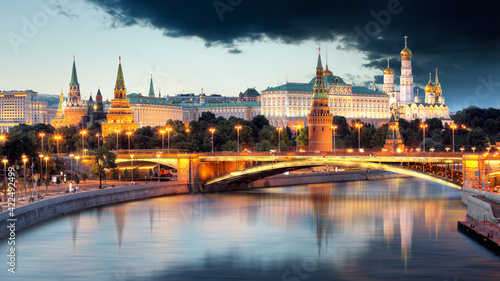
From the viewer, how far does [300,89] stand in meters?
182

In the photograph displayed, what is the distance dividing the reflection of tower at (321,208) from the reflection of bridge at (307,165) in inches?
115

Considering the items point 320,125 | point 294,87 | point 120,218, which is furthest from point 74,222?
point 294,87

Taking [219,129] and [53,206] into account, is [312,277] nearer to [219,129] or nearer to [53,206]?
[53,206]

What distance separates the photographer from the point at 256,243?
43.9 metres

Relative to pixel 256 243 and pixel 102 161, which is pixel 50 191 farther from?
pixel 256 243

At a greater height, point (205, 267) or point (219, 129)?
point (219, 129)

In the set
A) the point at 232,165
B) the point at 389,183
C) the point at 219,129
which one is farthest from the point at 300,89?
the point at 232,165

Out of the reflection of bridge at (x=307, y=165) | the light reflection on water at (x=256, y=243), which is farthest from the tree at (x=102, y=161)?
the light reflection on water at (x=256, y=243)

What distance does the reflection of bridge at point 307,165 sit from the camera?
188ft

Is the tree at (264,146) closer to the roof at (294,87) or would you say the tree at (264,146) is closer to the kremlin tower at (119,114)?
the kremlin tower at (119,114)

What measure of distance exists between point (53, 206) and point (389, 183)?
1850 inches

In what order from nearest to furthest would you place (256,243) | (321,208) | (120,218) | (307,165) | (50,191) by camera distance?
(256,243), (120,218), (50,191), (321,208), (307,165)

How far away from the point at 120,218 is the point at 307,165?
2016 centimetres

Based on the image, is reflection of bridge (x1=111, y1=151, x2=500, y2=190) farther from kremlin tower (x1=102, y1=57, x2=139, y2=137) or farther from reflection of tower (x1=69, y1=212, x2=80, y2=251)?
kremlin tower (x1=102, y1=57, x2=139, y2=137)
